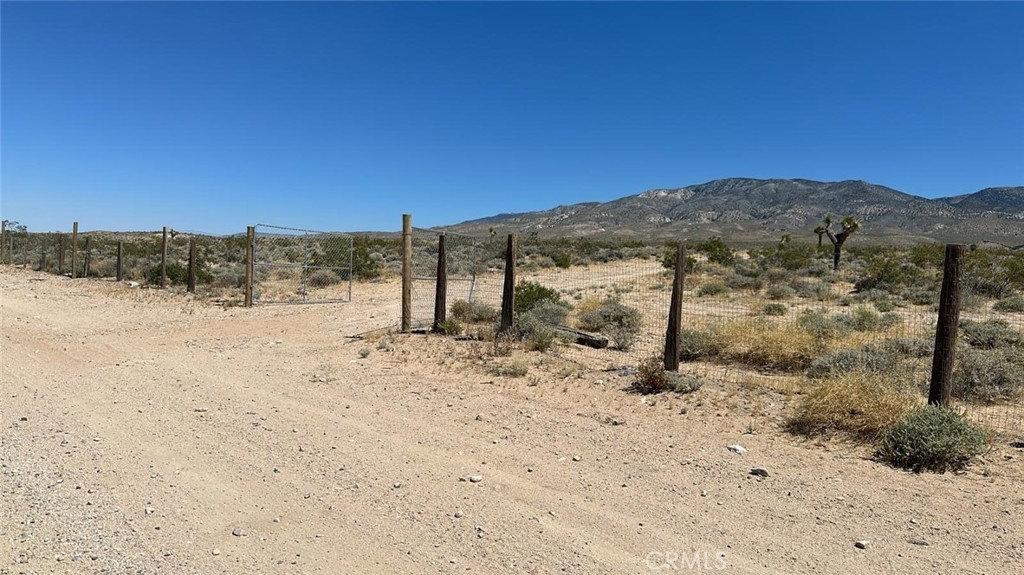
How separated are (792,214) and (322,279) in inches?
5783

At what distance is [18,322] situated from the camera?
44.3ft

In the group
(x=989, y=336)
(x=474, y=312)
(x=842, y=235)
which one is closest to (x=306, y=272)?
(x=474, y=312)

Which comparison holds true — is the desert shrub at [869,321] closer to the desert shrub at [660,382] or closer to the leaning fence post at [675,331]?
the leaning fence post at [675,331]

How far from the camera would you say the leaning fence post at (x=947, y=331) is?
6648 millimetres

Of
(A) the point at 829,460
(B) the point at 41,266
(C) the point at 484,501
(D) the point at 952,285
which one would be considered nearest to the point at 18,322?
(C) the point at 484,501

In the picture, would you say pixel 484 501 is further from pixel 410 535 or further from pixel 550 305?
pixel 550 305

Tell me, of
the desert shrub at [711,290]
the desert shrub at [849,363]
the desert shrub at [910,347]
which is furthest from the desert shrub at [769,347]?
the desert shrub at [711,290]

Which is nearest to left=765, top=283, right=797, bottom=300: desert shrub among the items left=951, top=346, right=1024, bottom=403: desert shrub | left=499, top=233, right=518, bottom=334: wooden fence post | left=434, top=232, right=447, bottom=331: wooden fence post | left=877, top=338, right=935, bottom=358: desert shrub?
left=877, top=338, right=935, bottom=358: desert shrub

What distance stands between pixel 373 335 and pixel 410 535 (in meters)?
8.44

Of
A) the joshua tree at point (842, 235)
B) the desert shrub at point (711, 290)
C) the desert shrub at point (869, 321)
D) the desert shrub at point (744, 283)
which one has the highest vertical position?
the joshua tree at point (842, 235)

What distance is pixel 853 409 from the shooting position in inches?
263

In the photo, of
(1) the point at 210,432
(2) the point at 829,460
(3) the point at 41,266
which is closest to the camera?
(2) the point at 829,460

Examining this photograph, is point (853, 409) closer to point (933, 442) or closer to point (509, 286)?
point (933, 442)

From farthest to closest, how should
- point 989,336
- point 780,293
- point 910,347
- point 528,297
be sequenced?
1. point 780,293
2. point 528,297
3. point 989,336
4. point 910,347
